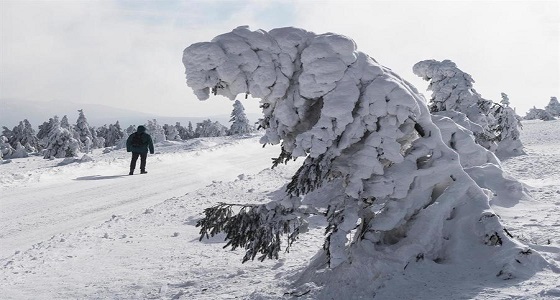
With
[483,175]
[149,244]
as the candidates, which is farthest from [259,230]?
[483,175]

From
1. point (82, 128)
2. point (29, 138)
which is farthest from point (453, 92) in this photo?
point (29, 138)

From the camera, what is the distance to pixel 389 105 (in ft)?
16.7

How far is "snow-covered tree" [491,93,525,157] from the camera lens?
821 inches

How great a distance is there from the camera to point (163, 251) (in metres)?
7.75

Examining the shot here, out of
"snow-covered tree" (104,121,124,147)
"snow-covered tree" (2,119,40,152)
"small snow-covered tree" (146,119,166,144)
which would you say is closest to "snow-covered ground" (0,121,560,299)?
"small snow-covered tree" (146,119,166,144)

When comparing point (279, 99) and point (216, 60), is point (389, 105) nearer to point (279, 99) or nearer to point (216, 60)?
point (279, 99)

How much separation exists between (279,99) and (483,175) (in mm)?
4517

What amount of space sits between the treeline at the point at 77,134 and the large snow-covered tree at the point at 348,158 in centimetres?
3833

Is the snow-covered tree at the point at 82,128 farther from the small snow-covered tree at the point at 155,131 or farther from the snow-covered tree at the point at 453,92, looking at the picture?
the snow-covered tree at the point at 453,92

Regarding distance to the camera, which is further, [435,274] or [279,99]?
[279,99]

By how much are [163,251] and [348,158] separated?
425 centimetres

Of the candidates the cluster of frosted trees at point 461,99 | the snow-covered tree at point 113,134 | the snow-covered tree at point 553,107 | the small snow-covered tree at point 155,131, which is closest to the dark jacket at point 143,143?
the cluster of frosted trees at point 461,99

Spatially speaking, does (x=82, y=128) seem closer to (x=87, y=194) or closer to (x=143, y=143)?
(x=143, y=143)

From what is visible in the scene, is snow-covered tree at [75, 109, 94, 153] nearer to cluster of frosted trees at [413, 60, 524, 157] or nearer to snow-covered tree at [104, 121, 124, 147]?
snow-covered tree at [104, 121, 124, 147]
